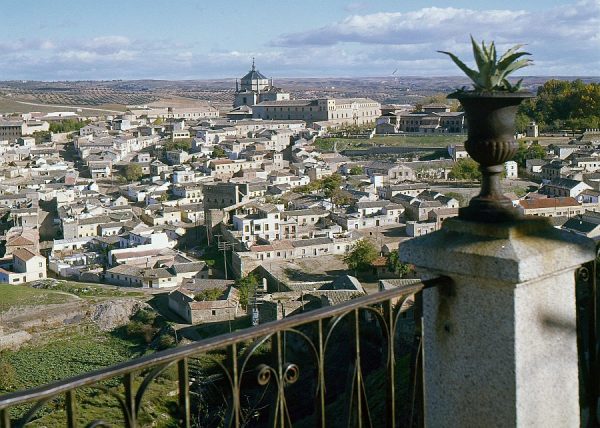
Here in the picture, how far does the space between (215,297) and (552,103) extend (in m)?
25.9

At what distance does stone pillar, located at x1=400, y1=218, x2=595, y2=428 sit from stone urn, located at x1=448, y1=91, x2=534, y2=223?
0.15 feet

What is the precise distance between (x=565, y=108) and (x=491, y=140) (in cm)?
3715

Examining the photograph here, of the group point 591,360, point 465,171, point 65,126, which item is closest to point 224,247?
point 465,171

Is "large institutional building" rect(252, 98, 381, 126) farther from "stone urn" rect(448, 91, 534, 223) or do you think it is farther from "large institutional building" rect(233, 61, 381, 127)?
"stone urn" rect(448, 91, 534, 223)

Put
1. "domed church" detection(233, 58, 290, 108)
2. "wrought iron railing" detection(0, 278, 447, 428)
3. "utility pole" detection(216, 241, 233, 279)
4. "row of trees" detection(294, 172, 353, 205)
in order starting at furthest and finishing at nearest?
"domed church" detection(233, 58, 290, 108)
"row of trees" detection(294, 172, 353, 205)
"utility pole" detection(216, 241, 233, 279)
"wrought iron railing" detection(0, 278, 447, 428)

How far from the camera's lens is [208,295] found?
1619 cm

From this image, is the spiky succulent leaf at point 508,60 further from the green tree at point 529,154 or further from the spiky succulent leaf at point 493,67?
the green tree at point 529,154

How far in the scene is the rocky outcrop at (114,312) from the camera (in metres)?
16.1

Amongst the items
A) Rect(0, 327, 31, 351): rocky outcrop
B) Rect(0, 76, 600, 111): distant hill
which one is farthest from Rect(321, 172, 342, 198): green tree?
Rect(0, 76, 600, 111): distant hill

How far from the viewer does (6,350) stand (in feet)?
49.4

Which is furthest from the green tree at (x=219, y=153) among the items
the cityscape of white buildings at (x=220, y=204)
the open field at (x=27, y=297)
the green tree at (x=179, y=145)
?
the open field at (x=27, y=297)

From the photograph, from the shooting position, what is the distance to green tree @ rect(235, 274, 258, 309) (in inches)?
630

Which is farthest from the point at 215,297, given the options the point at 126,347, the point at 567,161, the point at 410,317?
the point at 567,161

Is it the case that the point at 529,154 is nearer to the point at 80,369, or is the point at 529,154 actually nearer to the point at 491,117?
the point at 80,369
